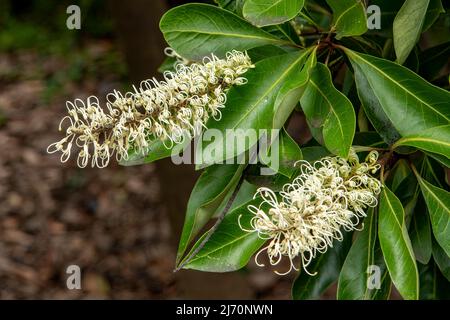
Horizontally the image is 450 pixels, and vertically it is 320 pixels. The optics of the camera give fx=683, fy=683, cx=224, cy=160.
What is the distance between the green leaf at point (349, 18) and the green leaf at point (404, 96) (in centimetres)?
8

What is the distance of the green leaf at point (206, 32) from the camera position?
48.4 inches

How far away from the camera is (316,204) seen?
3.36 ft

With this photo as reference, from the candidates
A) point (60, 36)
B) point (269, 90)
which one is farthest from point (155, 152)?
point (60, 36)

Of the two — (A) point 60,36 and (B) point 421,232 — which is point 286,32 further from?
(A) point 60,36

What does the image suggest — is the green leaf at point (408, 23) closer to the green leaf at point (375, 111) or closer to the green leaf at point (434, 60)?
the green leaf at point (375, 111)

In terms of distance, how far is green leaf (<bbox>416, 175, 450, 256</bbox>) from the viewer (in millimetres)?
1183

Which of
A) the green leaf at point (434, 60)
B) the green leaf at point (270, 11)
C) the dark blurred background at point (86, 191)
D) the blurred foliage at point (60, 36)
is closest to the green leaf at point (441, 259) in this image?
the green leaf at point (434, 60)

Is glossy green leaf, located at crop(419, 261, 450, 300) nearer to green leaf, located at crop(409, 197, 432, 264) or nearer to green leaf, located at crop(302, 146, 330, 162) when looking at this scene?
green leaf, located at crop(409, 197, 432, 264)

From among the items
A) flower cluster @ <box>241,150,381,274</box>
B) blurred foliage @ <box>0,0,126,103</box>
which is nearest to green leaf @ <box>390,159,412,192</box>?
flower cluster @ <box>241,150,381,274</box>

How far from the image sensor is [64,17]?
519 cm

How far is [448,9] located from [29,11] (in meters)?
4.44

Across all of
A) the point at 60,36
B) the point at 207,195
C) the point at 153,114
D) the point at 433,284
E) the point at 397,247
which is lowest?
the point at 433,284

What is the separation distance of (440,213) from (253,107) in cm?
38
